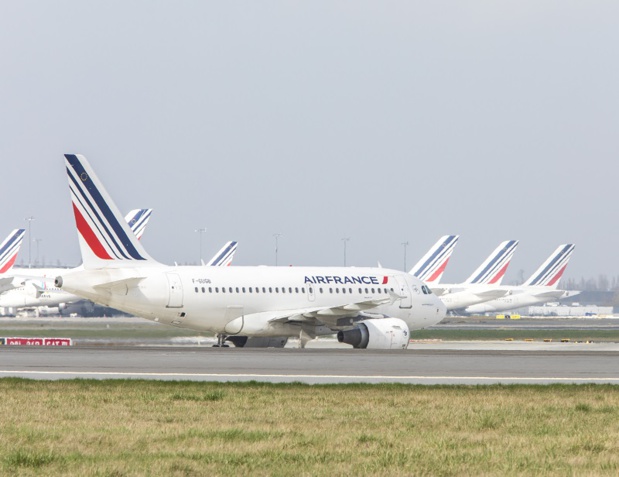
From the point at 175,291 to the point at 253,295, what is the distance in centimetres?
418

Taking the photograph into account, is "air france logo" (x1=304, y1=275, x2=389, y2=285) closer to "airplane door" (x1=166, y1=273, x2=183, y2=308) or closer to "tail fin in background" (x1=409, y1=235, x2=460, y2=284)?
"airplane door" (x1=166, y1=273, x2=183, y2=308)

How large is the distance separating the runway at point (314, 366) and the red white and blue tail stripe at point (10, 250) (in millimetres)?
73003

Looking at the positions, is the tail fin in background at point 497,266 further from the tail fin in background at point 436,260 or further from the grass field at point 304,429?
the grass field at point 304,429

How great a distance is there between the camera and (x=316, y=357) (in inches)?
1527

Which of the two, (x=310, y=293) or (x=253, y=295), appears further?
(x=310, y=293)

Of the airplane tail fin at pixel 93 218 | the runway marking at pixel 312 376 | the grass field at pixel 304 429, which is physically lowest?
the runway marking at pixel 312 376

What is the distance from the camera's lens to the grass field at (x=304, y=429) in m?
14.4

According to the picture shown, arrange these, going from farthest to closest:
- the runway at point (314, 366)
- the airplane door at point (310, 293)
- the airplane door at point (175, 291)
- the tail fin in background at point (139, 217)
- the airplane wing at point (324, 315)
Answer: the tail fin in background at point (139, 217) → the airplane door at point (310, 293) → the airplane wing at point (324, 315) → the airplane door at point (175, 291) → the runway at point (314, 366)

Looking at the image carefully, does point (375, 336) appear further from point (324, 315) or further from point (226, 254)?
point (226, 254)

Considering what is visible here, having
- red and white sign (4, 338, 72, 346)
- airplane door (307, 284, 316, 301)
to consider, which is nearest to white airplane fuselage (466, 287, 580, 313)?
airplane door (307, 284, 316, 301)

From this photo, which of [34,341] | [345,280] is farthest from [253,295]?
[34,341]

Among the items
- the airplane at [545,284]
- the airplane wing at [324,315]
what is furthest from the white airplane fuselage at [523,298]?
the airplane wing at [324,315]

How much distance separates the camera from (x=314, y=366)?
34.0 m

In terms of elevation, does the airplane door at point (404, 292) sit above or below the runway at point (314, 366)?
above
